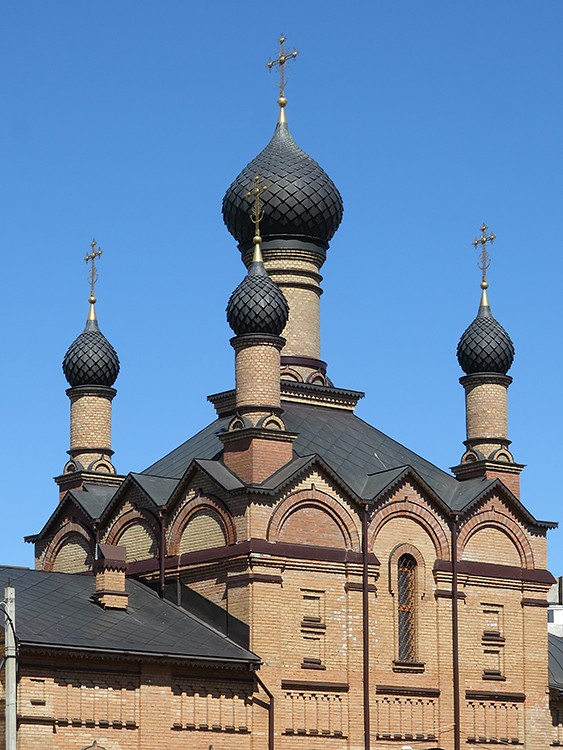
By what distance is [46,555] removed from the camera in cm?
3325

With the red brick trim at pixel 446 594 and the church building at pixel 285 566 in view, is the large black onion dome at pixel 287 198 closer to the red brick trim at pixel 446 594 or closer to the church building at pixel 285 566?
the church building at pixel 285 566

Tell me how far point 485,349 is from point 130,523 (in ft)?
23.1

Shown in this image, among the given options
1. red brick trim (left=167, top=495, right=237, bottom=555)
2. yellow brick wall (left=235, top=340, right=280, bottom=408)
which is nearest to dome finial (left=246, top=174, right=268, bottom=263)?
yellow brick wall (left=235, top=340, right=280, bottom=408)

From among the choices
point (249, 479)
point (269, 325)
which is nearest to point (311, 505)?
point (249, 479)

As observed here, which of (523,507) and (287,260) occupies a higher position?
(287,260)

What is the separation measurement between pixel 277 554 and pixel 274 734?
279 cm

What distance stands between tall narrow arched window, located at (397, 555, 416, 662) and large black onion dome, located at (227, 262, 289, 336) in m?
4.47

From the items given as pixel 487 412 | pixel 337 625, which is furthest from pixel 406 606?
pixel 487 412

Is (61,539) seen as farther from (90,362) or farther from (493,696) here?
(493,696)

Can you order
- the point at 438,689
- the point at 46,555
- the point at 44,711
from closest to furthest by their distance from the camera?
the point at 44,711, the point at 438,689, the point at 46,555

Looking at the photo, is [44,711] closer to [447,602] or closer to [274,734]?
[274,734]

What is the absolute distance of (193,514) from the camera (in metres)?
30.2

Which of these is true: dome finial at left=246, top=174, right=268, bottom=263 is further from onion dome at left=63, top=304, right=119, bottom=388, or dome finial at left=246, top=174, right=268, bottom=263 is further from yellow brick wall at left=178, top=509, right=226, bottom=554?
yellow brick wall at left=178, top=509, right=226, bottom=554

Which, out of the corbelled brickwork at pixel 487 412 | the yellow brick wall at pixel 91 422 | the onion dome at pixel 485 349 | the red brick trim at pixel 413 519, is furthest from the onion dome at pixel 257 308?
the corbelled brickwork at pixel 487 412
